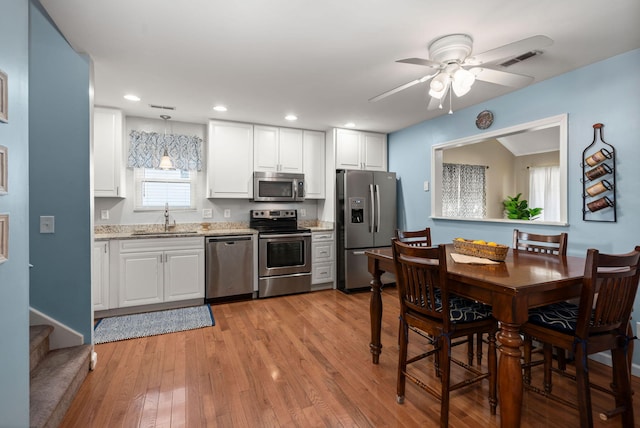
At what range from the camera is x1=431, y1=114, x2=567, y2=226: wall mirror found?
Result: 18.3 feet

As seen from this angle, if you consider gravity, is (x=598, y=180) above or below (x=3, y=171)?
above

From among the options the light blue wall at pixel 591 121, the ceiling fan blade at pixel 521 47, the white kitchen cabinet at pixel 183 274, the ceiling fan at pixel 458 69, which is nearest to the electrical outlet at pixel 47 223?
the white kitchen cabinet at pixel 183 274

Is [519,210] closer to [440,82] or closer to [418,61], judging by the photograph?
[440,82]

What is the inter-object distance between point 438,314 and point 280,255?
2.72m

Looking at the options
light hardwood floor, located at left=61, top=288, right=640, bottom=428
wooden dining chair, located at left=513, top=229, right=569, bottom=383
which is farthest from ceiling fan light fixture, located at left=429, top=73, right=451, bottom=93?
light hardwood floor, located at left=61, top=288, right=640, bottom=428

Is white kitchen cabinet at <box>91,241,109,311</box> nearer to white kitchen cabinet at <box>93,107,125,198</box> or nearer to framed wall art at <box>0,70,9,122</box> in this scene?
white kitchen cabinet at <box>93,107,125,198</box>

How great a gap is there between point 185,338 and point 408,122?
3.68 m

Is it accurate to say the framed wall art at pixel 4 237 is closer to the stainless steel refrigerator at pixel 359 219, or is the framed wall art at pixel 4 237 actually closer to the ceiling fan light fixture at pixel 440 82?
the ceiling fan light fixture at pixel 440 82

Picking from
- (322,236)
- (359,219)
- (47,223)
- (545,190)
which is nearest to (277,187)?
(322,236)

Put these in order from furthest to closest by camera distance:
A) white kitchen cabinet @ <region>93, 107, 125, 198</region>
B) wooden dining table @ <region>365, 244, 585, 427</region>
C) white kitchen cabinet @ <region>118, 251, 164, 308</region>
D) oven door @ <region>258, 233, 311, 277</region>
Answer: oven door @ <region>258, 233, 311, 277</region>
white kitchen cabinet @ <region>93, 107, 125, 198</region>
white kitchen cabinet @ <region>118, 251, 164, 308</region>
wooden dining table @ <region>365, 244, 585, 427</region>

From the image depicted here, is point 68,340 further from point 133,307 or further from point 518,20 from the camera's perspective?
point 518,20

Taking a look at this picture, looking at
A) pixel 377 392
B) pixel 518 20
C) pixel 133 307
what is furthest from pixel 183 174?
pixel 518 20

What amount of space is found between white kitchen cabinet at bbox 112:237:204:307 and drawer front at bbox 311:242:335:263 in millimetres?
1504

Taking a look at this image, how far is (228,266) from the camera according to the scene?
3.90m
